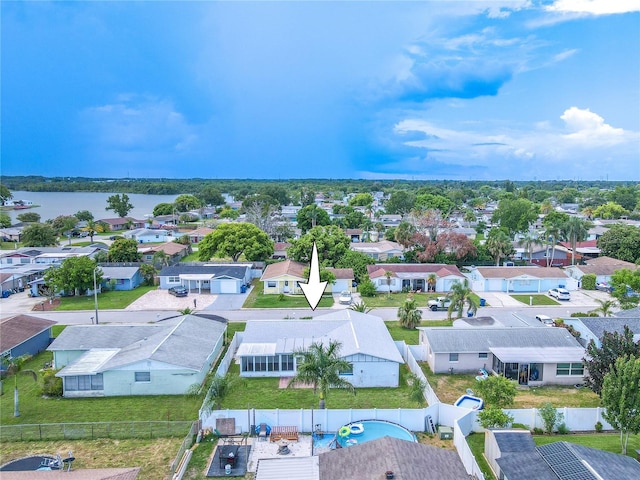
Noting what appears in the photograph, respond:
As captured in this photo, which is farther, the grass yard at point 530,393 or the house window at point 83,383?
the house window at point 83,383

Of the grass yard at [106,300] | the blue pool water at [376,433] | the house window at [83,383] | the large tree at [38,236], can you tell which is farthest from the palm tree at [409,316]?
the large tree at [38,236]

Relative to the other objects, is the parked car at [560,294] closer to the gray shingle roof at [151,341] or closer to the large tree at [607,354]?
the large tree at [607,354]

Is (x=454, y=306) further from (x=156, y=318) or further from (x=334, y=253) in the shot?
(x=156, y=318)

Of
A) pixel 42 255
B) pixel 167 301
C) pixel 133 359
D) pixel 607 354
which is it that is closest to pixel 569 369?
pixel 607 354

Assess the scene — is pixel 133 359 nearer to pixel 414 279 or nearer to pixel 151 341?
pixel 151 341

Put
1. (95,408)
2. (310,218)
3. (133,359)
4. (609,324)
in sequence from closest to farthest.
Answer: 1. (95,408)
2. (133,359)
3. (609,324)
4. (310,218)

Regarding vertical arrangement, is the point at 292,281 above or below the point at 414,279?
above
